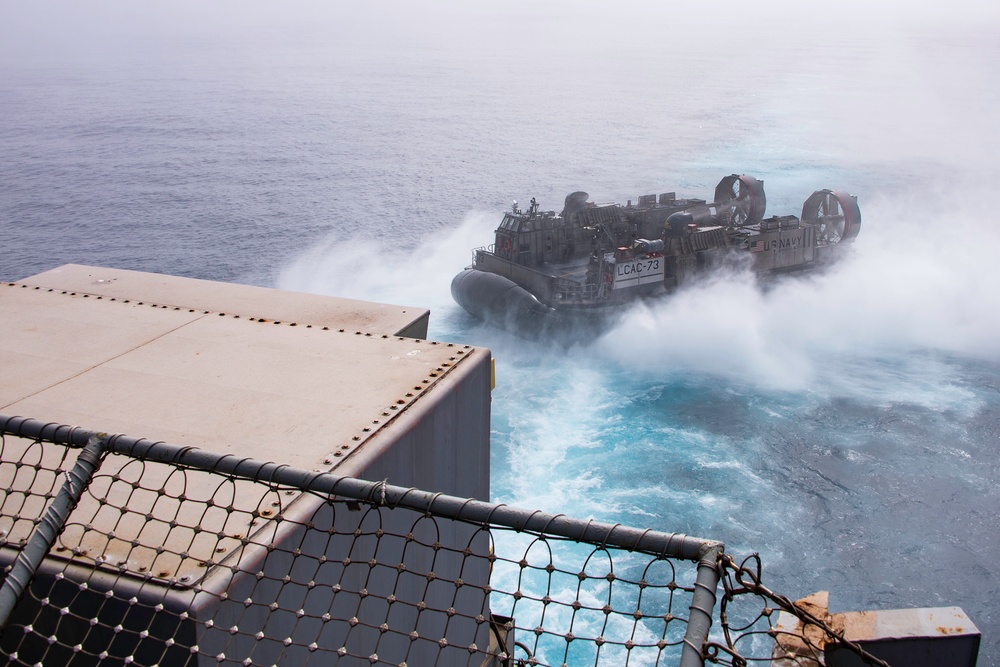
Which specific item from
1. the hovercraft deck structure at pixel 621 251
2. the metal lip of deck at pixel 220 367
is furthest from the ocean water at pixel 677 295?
the metal lip of deck at pixel 220 367

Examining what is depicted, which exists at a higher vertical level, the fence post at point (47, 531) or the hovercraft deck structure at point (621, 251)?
the fence post at point (47, 531)

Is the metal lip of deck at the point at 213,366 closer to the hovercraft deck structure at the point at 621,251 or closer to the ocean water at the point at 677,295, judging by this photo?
the ocean water at the point at 677,295

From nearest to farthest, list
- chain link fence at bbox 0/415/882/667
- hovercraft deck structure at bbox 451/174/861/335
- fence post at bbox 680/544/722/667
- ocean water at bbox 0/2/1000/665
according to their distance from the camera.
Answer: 1. fence post at bbox 680/544/722/667
2. chain link fence at bbox 0/415/882/667
3. ocean water at bbox 0/2/1000/665
4. hovercraft deck structure at bbox 451/174/861/335

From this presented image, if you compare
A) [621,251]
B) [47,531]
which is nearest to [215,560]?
[47,531]

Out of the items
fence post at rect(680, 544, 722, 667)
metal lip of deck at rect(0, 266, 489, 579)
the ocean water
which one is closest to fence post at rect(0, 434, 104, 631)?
metal lip of deck at rect(0, 266, 489, 579)

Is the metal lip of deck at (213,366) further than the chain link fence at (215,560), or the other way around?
the metal lip of deck at (213,366)

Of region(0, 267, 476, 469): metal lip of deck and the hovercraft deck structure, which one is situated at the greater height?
region(0, 267, 476, 469): metal lip of deck

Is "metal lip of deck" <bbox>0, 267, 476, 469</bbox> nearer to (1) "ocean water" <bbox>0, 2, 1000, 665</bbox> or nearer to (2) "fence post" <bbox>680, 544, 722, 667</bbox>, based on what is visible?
(2) "fence post" <bbox>680, 544, 722, 667</bbox>
